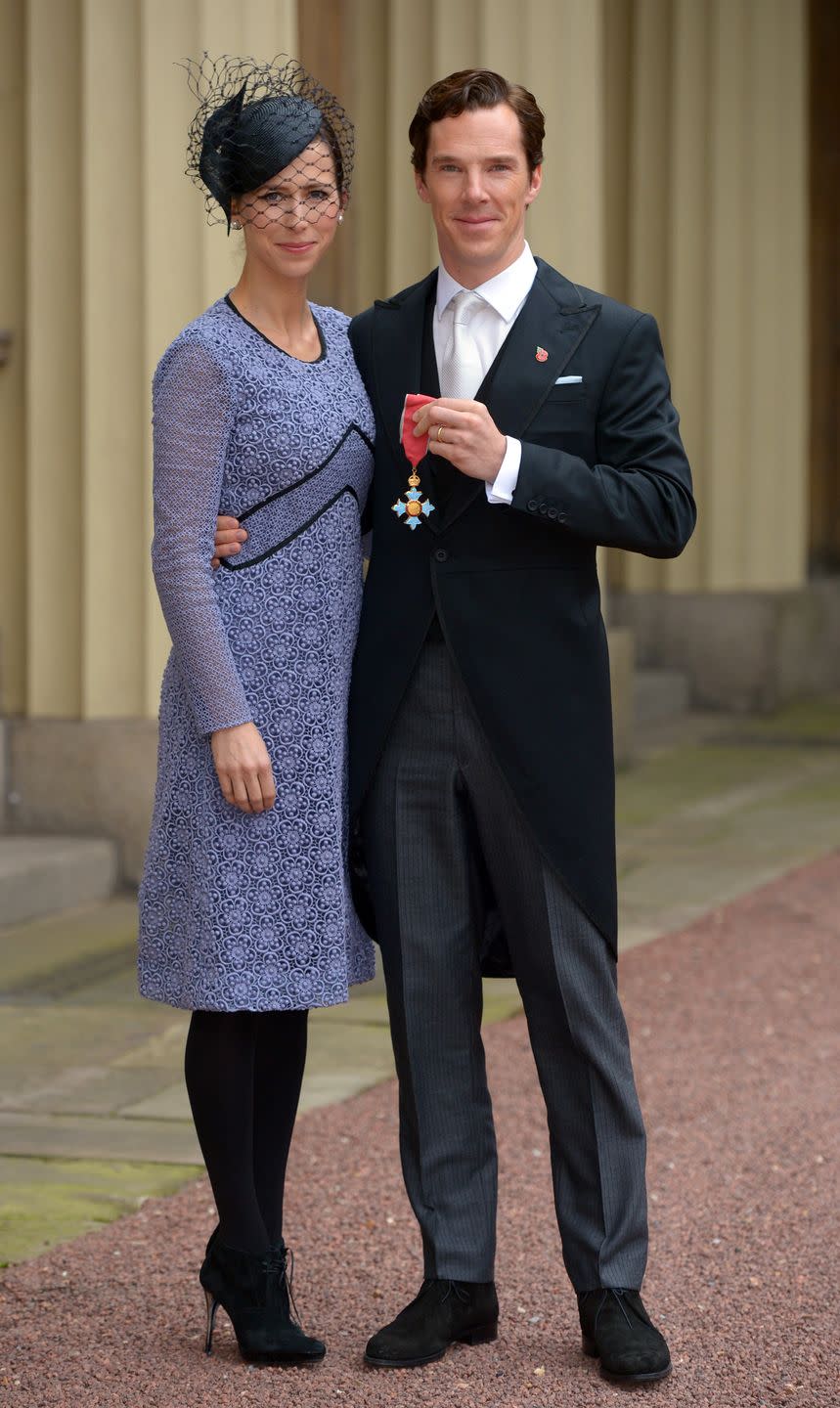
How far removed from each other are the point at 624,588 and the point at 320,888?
8663 millimetres

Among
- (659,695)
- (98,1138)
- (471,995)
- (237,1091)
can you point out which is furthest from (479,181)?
(659,695)

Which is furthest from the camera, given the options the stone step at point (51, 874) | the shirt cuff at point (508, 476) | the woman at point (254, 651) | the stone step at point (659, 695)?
the stone step at point (659, 695)

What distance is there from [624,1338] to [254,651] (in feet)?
3.61

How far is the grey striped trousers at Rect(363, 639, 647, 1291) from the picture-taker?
2982 mm

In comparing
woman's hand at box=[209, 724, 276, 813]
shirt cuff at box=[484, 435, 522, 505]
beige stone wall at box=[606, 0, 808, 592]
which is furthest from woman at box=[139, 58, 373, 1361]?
beige stone wall at box=[606, 0, 808, 592]

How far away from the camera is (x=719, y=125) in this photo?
11484mm

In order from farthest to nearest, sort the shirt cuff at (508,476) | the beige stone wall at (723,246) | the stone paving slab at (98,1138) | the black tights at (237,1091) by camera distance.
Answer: the beige stone wall at (723,246) < the stone paving slab at (98,1138) < the black tights at (237,1091) < the shirt cuff at (508,476)

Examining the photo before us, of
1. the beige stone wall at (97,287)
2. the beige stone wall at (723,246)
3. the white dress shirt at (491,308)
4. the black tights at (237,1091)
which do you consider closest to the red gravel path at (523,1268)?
the black tights at (237,1091)

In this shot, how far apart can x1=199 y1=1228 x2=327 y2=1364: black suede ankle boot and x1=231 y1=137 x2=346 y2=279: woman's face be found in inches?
55.1

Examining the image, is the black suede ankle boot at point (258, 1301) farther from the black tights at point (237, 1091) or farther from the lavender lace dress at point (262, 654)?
the lavender lace dress at point (262, 654)

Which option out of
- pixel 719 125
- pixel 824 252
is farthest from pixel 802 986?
pixel 824 252

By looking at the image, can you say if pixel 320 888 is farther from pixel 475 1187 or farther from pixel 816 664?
pixel 816 664

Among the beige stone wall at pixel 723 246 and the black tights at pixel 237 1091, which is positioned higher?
the beige stone wall at pixel 723 246

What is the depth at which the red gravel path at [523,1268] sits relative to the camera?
300 centimetres
